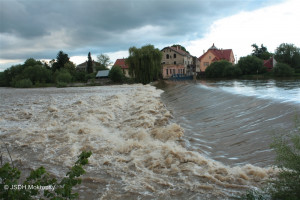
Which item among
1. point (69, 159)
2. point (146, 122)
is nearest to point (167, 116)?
point (146, 122)

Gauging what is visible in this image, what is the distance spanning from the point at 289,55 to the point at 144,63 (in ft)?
105

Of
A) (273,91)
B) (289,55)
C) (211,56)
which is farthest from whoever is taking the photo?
(211,56)

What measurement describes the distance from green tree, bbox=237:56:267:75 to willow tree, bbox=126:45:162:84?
20115 millimetres

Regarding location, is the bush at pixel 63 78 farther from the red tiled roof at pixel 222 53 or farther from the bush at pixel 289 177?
the bush at pixel 289 177

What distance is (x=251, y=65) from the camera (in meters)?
52.2

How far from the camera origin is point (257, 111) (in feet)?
34.3

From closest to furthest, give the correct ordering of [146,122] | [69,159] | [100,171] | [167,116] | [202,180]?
[202,180], [100,171], [69,159], [146,122], [167,116]

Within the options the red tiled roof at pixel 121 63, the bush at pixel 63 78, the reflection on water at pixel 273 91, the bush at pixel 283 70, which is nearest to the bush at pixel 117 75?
the bush at pixel 63 78

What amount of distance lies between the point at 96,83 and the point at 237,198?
5558cm

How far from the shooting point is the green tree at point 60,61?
252ft

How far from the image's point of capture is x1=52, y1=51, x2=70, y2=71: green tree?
7675cm

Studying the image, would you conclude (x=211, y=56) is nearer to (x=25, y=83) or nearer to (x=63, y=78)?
(x=63, y=78)

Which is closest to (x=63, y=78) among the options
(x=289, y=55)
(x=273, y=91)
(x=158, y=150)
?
(x=273, y=91)

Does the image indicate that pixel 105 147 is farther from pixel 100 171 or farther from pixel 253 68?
pixel 253 68
